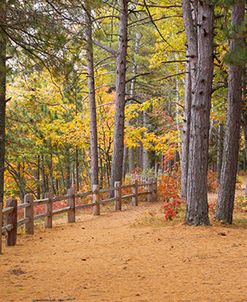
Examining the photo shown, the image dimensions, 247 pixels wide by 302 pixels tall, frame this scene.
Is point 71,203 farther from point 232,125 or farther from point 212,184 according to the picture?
point 212,184

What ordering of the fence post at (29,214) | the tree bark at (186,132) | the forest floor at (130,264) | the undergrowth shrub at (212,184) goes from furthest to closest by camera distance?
the undergrowth shrub at (212,184) < the tree bark at (186,132) < the fence post at (29,214) < the forest floor at (130,264)

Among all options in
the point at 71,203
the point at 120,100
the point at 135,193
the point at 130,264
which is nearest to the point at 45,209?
the point at 71,203

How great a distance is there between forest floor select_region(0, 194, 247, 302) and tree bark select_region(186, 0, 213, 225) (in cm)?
58

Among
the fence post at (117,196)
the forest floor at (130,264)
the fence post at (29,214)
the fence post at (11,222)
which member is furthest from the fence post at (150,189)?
the fence post at (11,222)

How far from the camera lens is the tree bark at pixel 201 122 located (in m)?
11.0

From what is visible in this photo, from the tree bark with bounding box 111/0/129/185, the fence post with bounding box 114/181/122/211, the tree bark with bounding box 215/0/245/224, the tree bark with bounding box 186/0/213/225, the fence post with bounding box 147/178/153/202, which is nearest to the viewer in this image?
the tree bark with bounding box 186/0/213/225

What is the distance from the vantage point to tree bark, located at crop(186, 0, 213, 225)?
11.0 m

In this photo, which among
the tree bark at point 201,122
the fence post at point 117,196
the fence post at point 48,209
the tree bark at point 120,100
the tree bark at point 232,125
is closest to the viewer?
the tree bark at point 201,122

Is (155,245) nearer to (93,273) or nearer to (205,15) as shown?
(93,273)

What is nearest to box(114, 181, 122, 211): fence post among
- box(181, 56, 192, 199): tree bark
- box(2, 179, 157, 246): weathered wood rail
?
box(2, 179, 157, 246): weathered wood rail

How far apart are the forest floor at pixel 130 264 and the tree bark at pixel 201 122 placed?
58 cm

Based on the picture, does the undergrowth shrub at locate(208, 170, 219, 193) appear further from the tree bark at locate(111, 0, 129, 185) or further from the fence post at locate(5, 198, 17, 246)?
the fence post at locate(5, 198, 17, 246)

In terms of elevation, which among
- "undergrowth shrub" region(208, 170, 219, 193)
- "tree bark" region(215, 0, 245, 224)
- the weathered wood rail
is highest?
"tree bark" region(215, 0, 245, 224)

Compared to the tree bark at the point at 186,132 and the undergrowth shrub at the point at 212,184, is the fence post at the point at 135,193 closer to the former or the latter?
the tree bark at the point at 186,132
